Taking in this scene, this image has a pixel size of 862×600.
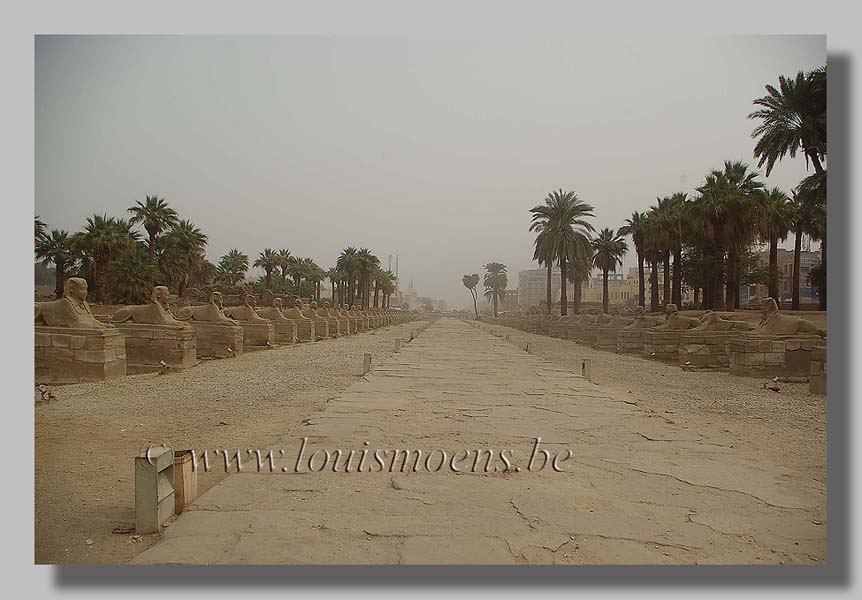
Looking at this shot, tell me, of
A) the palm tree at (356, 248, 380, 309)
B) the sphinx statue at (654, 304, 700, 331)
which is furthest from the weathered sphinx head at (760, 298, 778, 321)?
the palm tree at (356, 248, 380, 309)

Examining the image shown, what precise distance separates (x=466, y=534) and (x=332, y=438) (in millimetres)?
2180

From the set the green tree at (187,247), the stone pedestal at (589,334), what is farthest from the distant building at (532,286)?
the stone pedestal at (589,334)

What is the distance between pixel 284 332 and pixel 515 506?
763 inches

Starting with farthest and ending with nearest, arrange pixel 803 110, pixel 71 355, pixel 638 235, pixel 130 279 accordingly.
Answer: pixel 638 235
pixel 130 279
pixel 71 355
pixel 803 110

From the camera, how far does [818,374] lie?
9273 millimetres

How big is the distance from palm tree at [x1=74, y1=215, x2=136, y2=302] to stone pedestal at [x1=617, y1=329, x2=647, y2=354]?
26900 mm

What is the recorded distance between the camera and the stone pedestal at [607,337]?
21.6m

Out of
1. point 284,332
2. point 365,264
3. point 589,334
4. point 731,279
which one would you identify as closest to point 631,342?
point 589,334

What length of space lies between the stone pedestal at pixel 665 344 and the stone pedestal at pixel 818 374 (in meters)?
6.71

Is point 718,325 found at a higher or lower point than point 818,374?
higher

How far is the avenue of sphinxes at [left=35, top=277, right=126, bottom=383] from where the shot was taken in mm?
9328

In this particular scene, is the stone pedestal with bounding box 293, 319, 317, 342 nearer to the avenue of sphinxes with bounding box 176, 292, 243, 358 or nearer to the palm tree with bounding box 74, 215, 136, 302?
the avenue of sphinxes with bounding box 176, 292, 243, 358

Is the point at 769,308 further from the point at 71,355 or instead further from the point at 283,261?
the point at 283,261

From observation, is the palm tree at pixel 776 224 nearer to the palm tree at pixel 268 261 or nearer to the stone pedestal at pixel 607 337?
the stone pedestal at pixel 607 337
